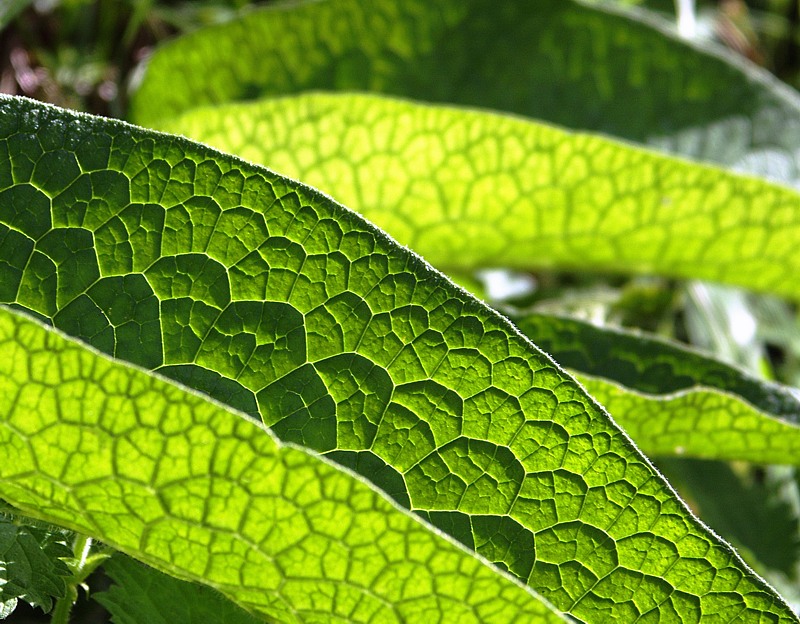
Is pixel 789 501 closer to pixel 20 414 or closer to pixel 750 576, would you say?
pixel 750 576

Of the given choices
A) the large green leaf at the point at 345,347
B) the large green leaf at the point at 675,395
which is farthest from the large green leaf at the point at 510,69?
the large green leaf at the point at 345,347

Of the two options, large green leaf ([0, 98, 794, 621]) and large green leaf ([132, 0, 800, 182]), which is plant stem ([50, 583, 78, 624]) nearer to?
large green leaf ([0, 98, 794, 621])

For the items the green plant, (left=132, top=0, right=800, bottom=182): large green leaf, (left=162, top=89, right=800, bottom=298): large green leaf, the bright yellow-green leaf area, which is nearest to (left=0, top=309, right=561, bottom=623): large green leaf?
the green plant

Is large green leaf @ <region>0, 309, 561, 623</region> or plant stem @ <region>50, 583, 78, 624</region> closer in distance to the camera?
large green leaf @ <region>0, 309, 561, 623</region>

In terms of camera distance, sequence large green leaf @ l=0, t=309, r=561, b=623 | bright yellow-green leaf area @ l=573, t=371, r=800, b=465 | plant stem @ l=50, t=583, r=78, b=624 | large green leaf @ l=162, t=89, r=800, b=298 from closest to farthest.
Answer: large green leaf @ l=0, t=309, r=561, b=623 < plant stem @ l=50, t=583, r=78, b=624 < bright yellow-green leaf area @ l=573, t=371, r=800, b=465 < large green leaf @ l=162, t=89, r=800, b=298

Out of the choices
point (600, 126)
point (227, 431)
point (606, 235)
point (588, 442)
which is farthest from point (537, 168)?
point (227, 431)

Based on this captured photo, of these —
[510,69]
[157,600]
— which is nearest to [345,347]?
[157,600]

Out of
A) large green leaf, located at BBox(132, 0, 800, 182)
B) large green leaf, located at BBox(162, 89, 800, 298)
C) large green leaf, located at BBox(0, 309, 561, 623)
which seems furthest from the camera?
large green leaf, located at BBox(132, 0, 800, 182)

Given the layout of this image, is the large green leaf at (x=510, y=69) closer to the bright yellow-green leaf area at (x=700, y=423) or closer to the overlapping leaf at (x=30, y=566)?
the bright yellow-green leaf area at (x=700, y=423)
